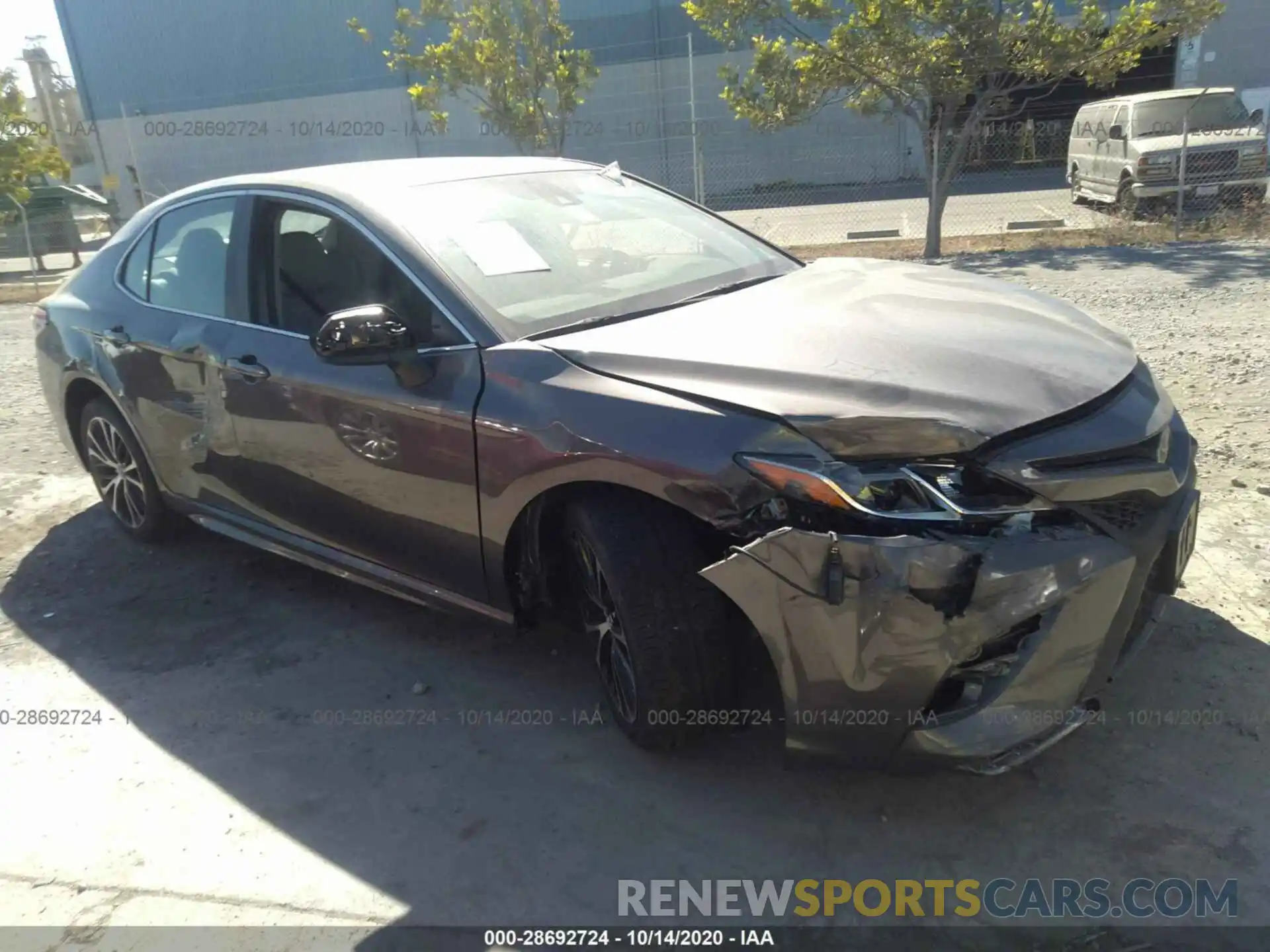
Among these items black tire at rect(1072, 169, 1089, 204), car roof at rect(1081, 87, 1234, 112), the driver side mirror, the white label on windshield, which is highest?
the white label on windshield

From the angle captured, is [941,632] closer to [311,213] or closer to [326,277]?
[326,277]

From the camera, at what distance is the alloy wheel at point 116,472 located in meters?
4.60

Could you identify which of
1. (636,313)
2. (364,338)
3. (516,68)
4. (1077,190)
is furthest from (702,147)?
(364,338)

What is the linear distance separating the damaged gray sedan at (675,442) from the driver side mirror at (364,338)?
0.03ft

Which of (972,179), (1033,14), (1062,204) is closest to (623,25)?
(972,179)

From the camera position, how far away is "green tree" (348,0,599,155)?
1560cm

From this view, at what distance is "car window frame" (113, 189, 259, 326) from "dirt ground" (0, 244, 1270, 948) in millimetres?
1225

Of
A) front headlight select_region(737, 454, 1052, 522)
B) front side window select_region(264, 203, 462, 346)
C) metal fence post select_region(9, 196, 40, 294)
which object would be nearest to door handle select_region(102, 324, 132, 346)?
front side window select_region(264, 203, 462, 346)

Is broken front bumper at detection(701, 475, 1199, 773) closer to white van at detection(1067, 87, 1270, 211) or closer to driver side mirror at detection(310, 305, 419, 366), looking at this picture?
driver side mirror at detection(310, 305, 419, 366)

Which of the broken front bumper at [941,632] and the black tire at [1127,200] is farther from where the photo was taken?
the black tire at [1127,200]

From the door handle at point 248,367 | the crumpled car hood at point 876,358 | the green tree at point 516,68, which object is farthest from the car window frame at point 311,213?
the green tree at point 516,68

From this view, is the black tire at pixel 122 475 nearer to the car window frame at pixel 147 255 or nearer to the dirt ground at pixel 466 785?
the dirt ground at pixel 466 785

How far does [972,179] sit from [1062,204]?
8.52 ft

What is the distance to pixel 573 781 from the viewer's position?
115 inches
